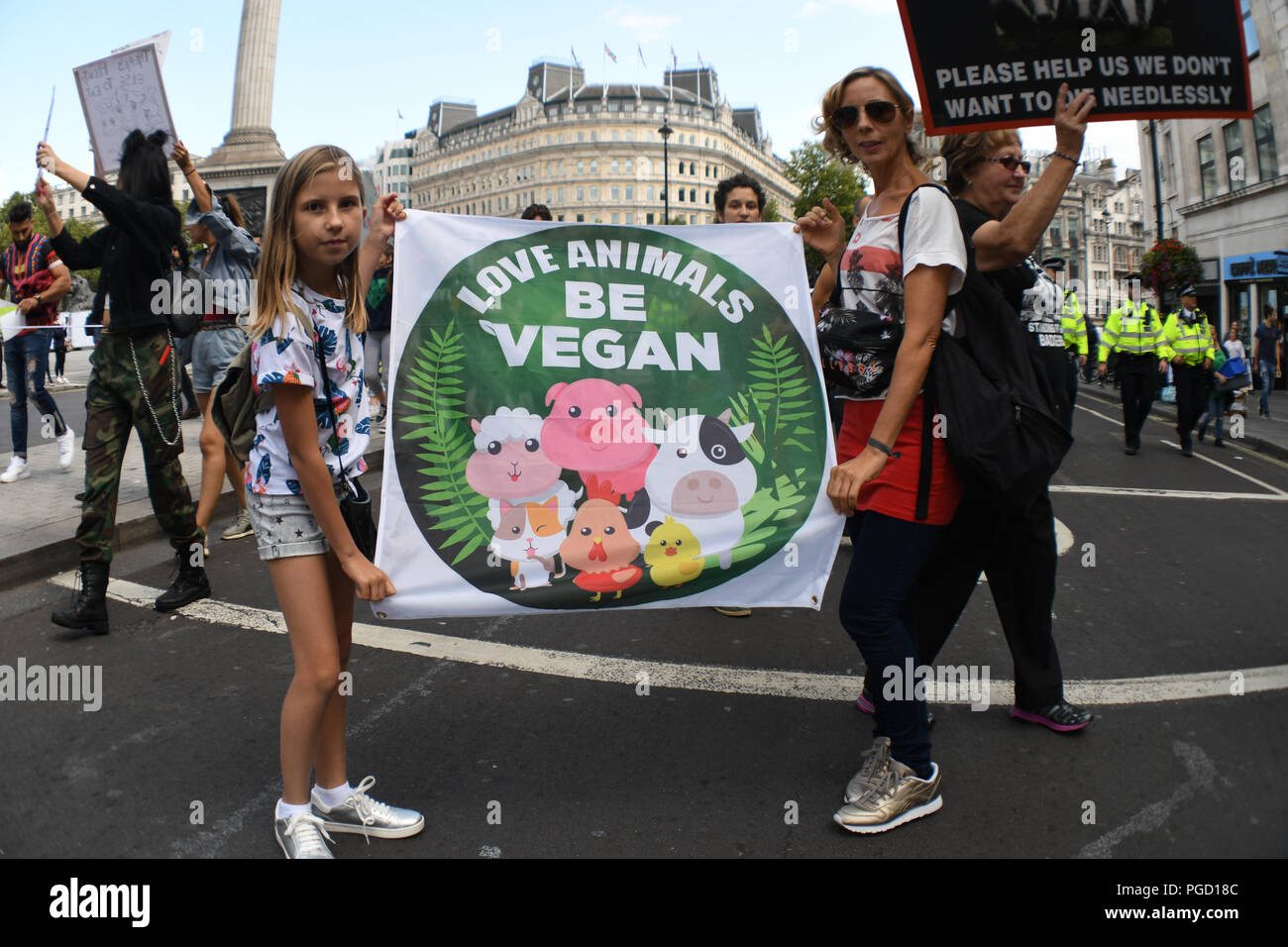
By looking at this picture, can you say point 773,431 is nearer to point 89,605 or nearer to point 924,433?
point 924,433

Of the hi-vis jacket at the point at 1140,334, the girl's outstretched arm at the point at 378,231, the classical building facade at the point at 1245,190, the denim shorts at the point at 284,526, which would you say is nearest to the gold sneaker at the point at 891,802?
the denim shorts at the point at 284,526

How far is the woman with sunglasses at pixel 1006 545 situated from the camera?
3.10 metres

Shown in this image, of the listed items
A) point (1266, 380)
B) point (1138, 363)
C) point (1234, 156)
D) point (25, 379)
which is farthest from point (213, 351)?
point (1234, 156)

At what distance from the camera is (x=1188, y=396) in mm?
11547

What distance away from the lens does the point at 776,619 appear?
477 centimetres

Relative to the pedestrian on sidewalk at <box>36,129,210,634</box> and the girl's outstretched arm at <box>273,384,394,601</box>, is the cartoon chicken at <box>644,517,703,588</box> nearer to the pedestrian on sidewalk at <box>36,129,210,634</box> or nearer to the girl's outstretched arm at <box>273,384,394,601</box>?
the girl's outstretched arm at <box>273,384,394,601</box>

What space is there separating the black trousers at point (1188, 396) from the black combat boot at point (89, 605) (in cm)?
1149

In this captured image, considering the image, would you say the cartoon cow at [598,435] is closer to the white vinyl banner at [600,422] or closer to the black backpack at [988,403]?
the white vinyl banner at [600,422]

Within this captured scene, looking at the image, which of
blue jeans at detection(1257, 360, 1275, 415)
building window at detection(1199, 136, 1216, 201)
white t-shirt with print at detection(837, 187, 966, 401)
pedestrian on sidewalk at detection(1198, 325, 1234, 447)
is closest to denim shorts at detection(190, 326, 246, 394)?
white t-shirt with print at detection(837, 187, 966, 401)

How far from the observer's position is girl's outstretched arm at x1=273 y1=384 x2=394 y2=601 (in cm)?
242

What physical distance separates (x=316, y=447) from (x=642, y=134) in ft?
444

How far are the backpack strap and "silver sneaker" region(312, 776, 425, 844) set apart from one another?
173 centimetres

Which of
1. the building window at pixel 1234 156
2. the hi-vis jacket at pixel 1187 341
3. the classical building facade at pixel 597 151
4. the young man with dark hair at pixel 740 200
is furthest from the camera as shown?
the classical building facade at pixel 597 151

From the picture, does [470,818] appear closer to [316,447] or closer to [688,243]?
[316,447]
